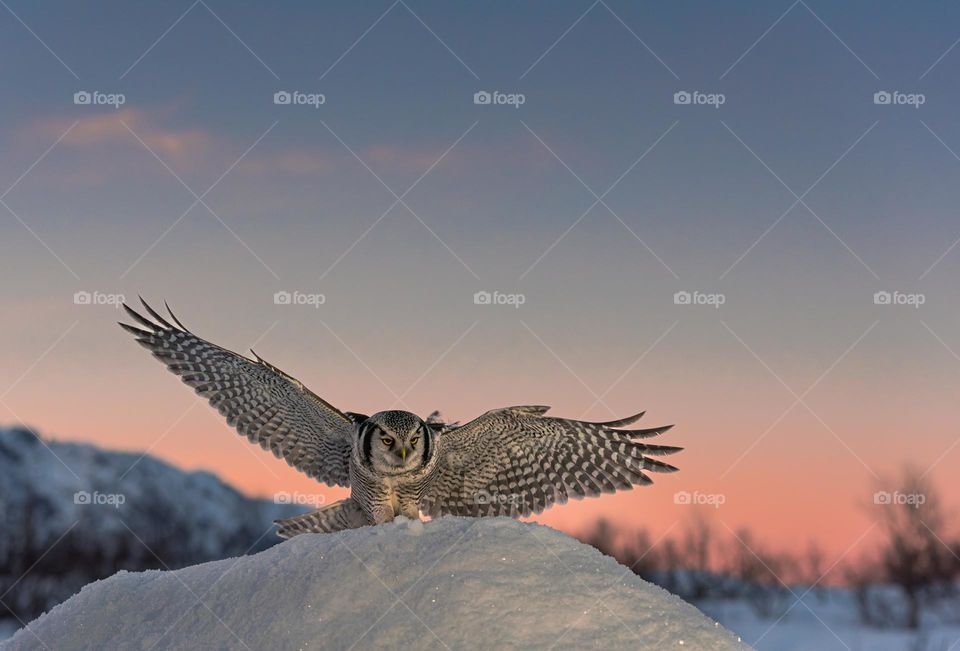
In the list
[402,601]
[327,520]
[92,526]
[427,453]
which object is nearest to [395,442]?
[427,453]

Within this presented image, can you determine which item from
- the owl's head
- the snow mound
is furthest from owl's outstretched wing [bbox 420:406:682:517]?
the snow mound

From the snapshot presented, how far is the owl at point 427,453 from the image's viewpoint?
22.4 ft

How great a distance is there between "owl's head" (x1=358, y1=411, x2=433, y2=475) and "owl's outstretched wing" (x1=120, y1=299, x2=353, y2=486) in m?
0.82

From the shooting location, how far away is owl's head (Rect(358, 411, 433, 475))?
6383 millimetres

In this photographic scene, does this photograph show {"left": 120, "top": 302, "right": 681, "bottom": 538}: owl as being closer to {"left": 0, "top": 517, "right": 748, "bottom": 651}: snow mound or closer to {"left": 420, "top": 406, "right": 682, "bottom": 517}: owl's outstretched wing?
{"left": 420, "top": 406, "right": 682, "bottom": 517}: owl's outstretched wing

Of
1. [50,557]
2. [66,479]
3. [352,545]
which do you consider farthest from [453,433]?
[66,479]

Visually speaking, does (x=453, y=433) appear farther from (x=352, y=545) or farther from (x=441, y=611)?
(x=441, y=611)

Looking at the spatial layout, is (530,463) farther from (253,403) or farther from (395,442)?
(253,403)

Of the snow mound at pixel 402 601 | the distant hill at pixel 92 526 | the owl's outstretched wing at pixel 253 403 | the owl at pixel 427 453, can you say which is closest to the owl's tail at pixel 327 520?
the owl at pixel 427 453

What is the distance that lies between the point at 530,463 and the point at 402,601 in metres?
2.85

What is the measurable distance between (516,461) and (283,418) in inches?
72.9

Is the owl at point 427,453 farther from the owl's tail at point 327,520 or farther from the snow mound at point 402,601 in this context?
the snow mound at point 402,601

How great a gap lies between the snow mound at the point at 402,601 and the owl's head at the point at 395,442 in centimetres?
131

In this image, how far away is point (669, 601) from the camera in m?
4.94
